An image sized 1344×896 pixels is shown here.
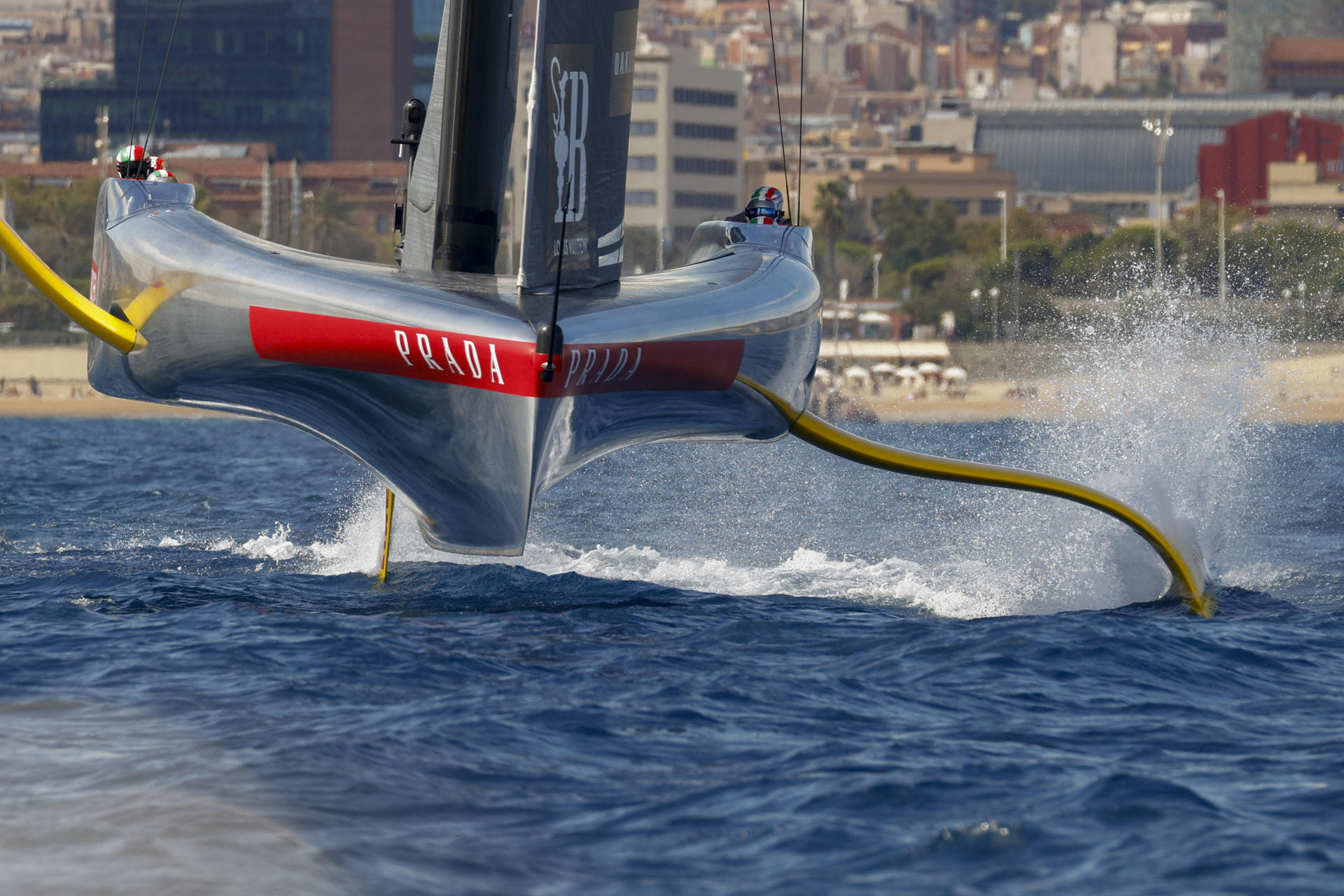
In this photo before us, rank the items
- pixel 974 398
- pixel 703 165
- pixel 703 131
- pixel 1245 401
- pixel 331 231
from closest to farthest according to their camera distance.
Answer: pixel 1245 401 → pixel 974 398 → pixel 331 231 → pixel 703 165 → pixel 703 131

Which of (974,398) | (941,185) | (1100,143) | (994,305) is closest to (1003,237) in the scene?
(994,305)

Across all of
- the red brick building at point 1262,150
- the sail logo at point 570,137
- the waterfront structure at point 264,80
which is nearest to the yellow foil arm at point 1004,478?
the sail logo at point 570,137

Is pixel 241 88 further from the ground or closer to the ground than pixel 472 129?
further from the ground

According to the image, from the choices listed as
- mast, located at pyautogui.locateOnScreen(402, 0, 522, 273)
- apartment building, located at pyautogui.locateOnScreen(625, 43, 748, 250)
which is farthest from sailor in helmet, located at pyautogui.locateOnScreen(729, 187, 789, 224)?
apartment building, located at pyautogui.locateOnScreen(625, 43, 748, 250)

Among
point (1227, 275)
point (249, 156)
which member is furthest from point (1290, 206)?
point (249, 156)

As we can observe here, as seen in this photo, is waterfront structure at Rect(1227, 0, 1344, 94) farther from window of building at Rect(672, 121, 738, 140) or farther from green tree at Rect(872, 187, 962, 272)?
green tree at Rect(872, 187, 962, 272)

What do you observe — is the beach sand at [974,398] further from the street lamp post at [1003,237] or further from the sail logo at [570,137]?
the sail logo at [570,137]

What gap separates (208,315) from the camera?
9.21m

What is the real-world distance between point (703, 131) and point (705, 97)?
82.5 inches

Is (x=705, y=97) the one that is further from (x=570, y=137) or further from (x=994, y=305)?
(x=570, y=137)

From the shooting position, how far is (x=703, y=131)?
352ft

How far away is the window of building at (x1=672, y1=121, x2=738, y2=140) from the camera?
347 ft

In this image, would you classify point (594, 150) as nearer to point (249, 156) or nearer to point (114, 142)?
point (249, 156)

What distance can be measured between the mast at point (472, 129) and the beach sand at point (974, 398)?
51.5m
